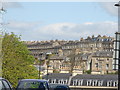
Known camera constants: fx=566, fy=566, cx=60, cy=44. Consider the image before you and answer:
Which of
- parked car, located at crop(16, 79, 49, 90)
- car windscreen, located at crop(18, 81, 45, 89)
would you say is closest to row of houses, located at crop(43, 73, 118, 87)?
parked car, located at crop(16, 79, 49, 90)

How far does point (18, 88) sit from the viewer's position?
2616 cm

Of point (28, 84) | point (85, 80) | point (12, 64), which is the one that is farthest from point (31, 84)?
point (85, 80)

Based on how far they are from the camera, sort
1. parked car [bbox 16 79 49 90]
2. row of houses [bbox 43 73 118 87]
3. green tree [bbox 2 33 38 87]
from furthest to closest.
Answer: row of houses [bbox 43 73 118 87] < green tree [bbox 2 33 38 87] < parked car [bbox 16 79 49 90]

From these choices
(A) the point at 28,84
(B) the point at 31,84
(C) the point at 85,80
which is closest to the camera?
(B) the point at 31,84

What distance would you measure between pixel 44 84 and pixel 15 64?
2757 cm

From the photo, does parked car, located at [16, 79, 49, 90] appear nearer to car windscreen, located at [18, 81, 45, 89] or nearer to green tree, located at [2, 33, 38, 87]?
car windscreen, located at [18, 81, 45, 89]

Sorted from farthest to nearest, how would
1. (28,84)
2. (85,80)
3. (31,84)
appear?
(85,80) < (28,84) < (31,84)

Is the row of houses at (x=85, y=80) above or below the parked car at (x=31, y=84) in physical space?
below

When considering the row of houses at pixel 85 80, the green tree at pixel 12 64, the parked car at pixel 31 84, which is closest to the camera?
the parked car at pixel 31 84

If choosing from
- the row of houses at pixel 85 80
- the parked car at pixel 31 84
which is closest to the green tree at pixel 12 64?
the parked car at pixel 31 84

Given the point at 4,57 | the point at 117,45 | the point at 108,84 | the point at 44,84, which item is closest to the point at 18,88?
the point at 44,84

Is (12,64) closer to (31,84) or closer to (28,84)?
(28,84)

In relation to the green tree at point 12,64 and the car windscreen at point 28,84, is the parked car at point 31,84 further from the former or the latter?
the green tree at point 12,64

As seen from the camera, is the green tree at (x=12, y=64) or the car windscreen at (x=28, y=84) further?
the green tree at (x=12, y=64)
